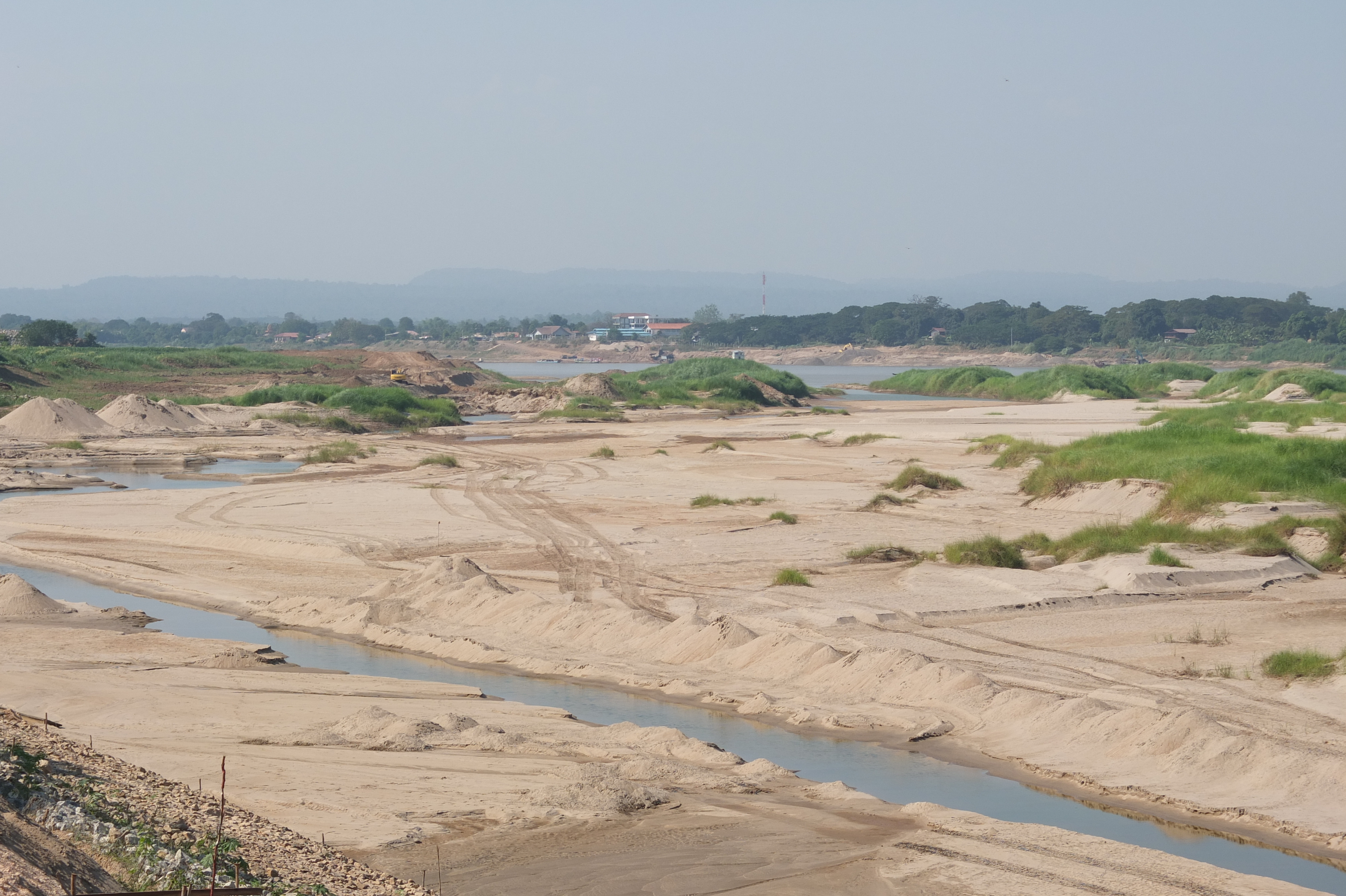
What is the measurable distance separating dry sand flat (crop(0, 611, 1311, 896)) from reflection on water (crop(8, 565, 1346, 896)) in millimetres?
735

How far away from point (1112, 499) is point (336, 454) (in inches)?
1027

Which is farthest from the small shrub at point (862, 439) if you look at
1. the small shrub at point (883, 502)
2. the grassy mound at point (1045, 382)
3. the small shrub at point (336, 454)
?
the grassy mound at point (1045, 382)

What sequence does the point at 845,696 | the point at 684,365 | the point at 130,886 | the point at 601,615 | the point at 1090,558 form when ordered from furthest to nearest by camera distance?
the point at 684,365
the point at 1090,558
the point at 601,615
the point at 845,696
the point at 130,886

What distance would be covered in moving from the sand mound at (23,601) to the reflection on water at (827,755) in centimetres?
143

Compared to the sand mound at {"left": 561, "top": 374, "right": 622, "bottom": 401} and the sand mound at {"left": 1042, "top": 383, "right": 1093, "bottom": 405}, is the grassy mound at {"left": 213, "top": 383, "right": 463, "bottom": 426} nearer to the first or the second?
the sand mound at {"left": 561, "top": 374, "right": 622, "bottom": 401}

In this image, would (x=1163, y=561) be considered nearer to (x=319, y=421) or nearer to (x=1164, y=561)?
(x=1164, y=561)

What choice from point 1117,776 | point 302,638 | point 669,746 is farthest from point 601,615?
point 1117,776

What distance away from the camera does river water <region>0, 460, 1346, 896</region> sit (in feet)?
32.9

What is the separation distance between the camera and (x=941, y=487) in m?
31.7

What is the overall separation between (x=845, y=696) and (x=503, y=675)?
428cm

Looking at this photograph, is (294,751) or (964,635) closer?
(294,751)

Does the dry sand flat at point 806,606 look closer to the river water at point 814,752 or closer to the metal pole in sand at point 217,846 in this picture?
the river water at point 814,752

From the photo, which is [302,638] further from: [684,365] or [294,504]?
[684,365]

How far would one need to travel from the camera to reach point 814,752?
12.6 meters
